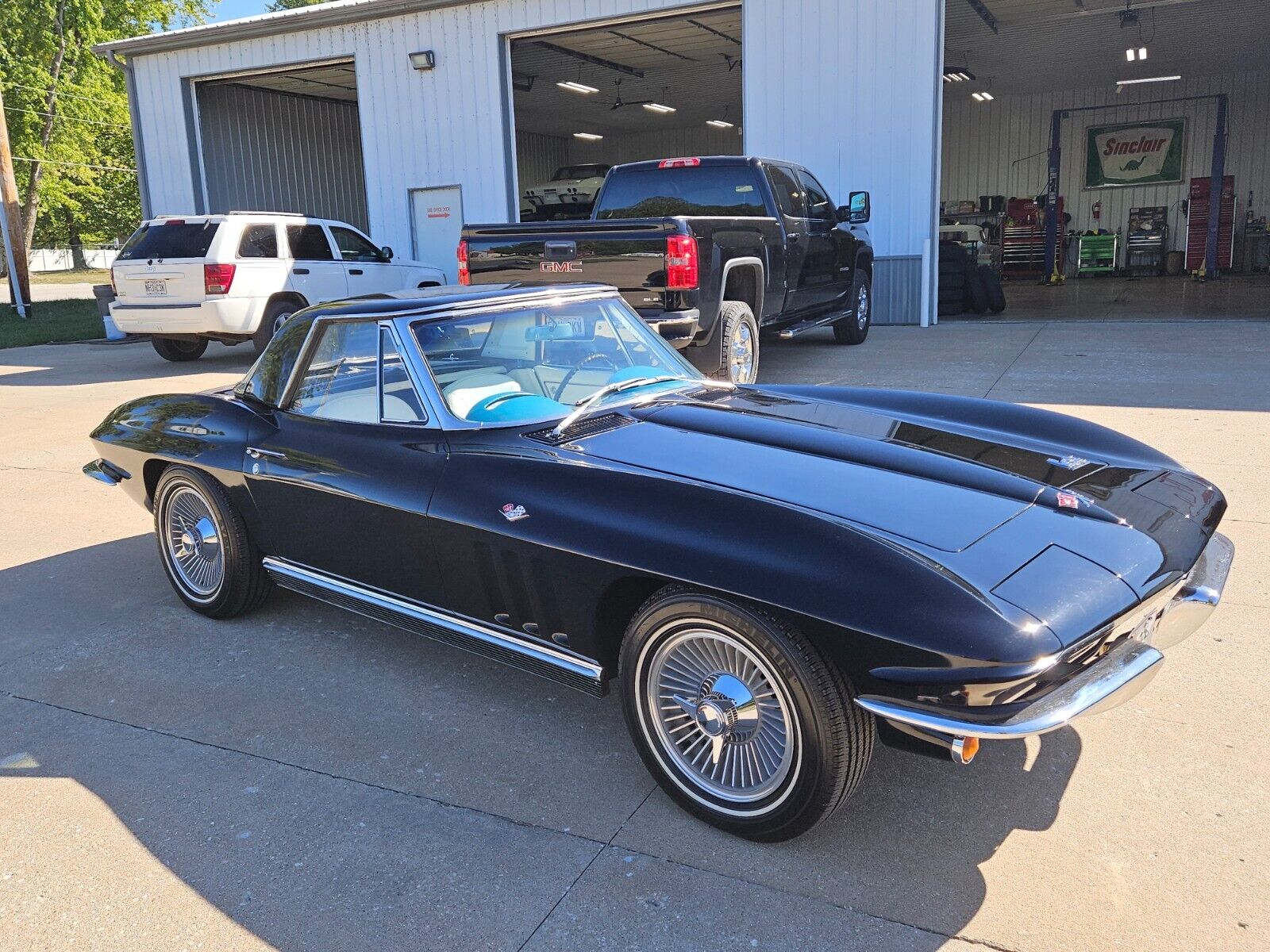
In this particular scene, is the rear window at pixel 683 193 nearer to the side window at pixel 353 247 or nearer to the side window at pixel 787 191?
the side window at pixel 787 191

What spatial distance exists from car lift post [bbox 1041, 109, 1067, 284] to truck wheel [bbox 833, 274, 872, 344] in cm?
1363

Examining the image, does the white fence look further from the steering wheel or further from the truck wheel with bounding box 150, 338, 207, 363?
the steering wheel

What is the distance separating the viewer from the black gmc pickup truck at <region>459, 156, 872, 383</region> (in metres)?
8.02

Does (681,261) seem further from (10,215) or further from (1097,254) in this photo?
(1097,254)

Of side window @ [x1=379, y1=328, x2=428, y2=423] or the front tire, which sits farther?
the front tire

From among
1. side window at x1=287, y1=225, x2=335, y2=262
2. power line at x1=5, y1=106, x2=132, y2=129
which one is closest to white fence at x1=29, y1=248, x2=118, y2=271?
power line at x1=5, y1=106, x2=132, y2=129

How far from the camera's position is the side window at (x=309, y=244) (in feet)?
41.7

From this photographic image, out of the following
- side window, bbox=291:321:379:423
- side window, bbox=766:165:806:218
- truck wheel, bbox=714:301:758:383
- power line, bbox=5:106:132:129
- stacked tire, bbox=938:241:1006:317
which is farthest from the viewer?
power line, bbox=5:106:132:129

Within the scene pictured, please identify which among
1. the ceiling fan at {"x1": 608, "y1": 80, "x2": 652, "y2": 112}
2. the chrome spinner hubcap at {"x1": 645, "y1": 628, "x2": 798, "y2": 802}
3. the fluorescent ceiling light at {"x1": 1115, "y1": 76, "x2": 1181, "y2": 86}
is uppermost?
the ceiling fan at {"x1": 608, "y1": 80, "x2": 652, "y2": 112}

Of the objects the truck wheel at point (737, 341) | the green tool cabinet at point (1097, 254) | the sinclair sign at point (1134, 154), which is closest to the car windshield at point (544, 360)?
the truck wheel at point (737, 341)

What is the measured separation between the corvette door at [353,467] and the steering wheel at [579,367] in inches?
20.8

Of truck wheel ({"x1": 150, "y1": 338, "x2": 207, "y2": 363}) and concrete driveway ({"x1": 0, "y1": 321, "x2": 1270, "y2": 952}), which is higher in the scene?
truck wheel ({"x1": 150, "y1": 338, "x2": 207, "y2": 363})

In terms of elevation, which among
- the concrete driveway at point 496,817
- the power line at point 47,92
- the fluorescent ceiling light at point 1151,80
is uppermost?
the power line at point 47,92

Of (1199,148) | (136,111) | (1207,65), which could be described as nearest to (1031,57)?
(1207,65)
